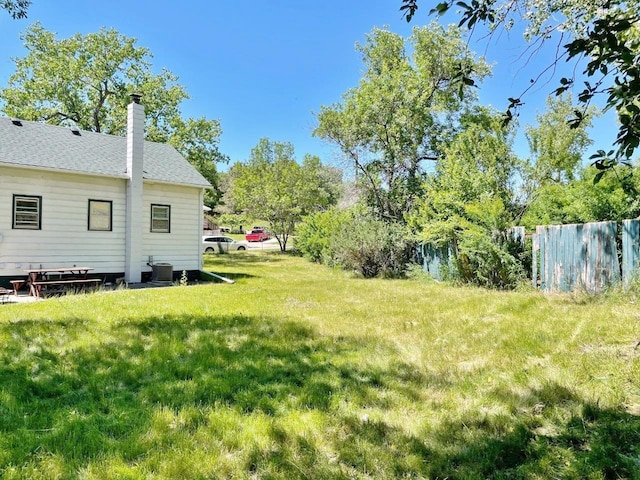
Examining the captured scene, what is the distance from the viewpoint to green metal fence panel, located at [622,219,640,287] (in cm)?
637

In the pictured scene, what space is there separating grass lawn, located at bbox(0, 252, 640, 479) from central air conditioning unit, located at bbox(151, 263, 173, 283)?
18.2 ft

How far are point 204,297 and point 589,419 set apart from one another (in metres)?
7.43

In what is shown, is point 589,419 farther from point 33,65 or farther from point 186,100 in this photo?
point 33,65

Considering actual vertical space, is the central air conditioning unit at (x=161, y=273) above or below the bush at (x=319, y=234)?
below

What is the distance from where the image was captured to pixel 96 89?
2102 cm

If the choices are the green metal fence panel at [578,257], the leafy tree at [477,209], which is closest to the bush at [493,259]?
the leafy tree at [477,209]

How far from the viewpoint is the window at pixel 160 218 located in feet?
40.6

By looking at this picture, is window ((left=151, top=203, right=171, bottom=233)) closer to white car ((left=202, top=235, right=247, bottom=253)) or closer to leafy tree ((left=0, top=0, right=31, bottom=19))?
leafy tree ((left=0, top=0, right=31, bottom=19))

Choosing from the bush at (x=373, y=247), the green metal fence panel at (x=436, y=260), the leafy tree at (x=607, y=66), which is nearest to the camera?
the leafy tree at (x=607, y=66)

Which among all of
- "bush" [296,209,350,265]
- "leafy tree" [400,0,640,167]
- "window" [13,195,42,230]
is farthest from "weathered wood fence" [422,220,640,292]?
"window" [13,195,42,230]

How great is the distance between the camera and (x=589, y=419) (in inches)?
109

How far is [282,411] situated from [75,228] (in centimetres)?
1057

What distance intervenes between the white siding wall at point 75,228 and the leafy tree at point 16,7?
16.2ft

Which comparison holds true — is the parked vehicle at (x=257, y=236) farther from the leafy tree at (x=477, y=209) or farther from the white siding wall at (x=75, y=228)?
the leafy tree at (x=477, y=209)
